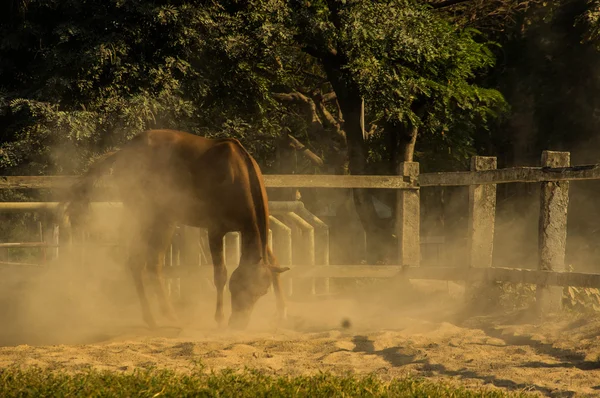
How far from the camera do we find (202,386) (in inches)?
226

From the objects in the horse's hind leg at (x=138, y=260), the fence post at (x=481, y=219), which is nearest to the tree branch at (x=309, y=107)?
the fence post at (x=481, y=219)

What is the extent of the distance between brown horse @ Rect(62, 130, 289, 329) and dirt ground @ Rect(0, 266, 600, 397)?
56cm

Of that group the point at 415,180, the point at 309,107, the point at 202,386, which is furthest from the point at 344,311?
the point at 309,107

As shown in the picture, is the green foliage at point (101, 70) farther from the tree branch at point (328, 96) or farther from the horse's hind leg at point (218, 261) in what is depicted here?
the tree branch at point (328, 96)

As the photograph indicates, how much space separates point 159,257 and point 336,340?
2817 millimetres

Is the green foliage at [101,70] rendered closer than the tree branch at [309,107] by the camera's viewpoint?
Yes

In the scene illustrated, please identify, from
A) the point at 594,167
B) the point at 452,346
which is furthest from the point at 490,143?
the point at 452,346

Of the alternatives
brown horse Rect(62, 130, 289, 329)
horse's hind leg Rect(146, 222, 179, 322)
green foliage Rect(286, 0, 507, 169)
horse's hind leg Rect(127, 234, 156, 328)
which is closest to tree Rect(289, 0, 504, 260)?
green foliage Rect(286, 0, 507, 169)

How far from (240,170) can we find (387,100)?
22.4ft

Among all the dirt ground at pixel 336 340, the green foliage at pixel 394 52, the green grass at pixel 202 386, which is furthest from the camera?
the green foliage at pixel 394 52

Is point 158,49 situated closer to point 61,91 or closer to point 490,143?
point 61,91

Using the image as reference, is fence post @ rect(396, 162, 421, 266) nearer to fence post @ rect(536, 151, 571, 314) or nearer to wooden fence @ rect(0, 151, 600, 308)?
wooden fence @ rect(0, 151, 600, 308)

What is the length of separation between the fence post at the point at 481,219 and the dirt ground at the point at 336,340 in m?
0.80

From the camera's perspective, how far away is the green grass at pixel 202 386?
5.50 metres
